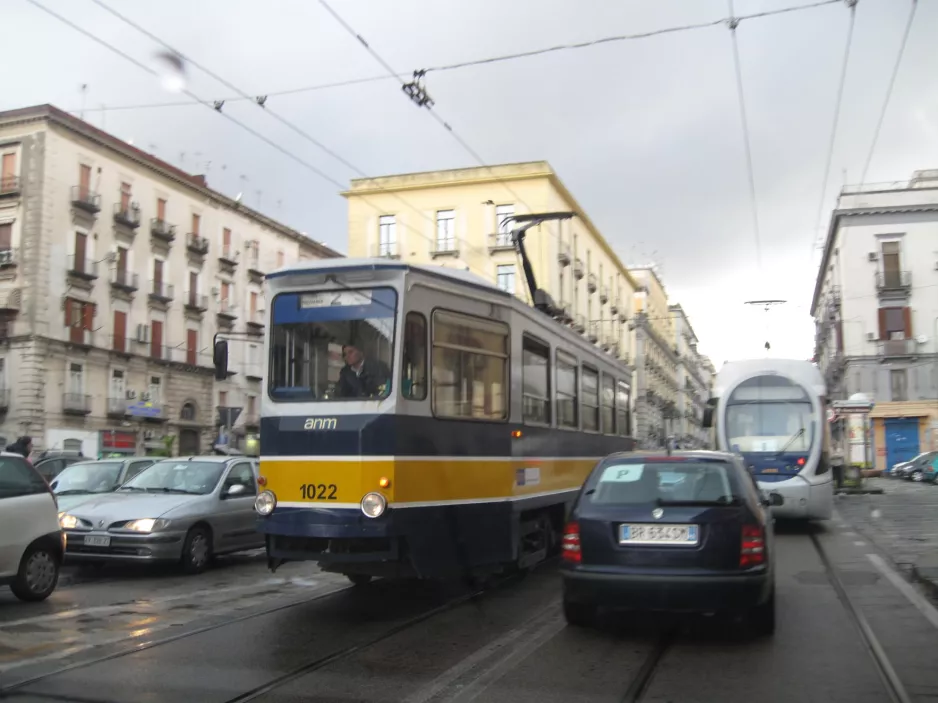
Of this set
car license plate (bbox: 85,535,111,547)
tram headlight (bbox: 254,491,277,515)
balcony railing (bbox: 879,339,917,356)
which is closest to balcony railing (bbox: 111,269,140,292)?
car license plate (bbox: 85,535,111,547)

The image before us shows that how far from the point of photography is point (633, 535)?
7051 millimetres

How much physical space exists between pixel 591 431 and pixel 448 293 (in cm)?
562

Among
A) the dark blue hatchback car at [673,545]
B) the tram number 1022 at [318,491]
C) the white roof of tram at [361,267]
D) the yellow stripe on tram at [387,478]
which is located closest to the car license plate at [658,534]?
the dark blue hatchback car at [673,545]

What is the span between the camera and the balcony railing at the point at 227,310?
5558 centimetres

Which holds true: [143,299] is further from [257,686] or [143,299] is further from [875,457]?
[257,686]

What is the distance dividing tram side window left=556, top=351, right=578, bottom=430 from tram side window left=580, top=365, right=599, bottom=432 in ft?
2.05

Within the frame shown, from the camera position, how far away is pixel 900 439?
50.3 meters

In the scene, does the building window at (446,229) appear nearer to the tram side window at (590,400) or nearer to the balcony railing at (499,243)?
the balcony railing at (499,243)

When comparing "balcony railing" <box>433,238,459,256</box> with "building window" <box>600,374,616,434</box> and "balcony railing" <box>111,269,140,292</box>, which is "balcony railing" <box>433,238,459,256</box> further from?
"building window" <box>600,374,616,434</box>

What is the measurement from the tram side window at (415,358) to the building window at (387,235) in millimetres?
45434

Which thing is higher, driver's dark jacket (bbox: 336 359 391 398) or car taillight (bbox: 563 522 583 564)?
driver's dark jacket (bbox: 336 359 391 398)

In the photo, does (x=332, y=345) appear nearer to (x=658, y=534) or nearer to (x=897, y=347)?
(x=658, y=534)

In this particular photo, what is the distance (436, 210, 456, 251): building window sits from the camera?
5234cm

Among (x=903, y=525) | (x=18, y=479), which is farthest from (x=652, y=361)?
(x=18, y=479)
